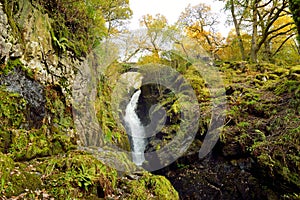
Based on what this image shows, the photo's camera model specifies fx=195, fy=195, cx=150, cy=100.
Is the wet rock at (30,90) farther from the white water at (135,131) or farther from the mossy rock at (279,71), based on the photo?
the mossy rock at (279,71)

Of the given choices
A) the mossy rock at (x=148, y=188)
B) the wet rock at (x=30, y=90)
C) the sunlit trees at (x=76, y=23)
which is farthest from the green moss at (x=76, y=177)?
the sunlit trees at (x=76, y=23)

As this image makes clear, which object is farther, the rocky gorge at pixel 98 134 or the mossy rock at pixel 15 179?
the rocky gorge at pixel 98 134

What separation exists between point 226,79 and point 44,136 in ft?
31.6

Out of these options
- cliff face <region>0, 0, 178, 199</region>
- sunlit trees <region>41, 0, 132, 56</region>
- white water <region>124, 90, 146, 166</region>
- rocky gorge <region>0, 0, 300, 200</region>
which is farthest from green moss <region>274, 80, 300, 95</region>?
sunlit trees <region>41, 0, 132, 56</region>

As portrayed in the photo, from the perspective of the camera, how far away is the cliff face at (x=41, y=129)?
266 centimetres

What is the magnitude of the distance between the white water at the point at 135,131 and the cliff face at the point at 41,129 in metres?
5.48

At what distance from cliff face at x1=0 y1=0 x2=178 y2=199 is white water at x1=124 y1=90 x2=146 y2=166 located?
548cm

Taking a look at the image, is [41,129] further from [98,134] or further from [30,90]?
[98,134]

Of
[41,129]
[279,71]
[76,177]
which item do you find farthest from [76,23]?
[279,71]

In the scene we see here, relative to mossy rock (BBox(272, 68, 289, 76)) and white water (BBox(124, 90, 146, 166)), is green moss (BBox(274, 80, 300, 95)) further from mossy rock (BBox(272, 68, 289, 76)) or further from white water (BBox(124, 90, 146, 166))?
white water (BBox(124, 90, 146, 166))

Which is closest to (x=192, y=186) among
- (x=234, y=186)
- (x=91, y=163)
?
(x=234, y=186)

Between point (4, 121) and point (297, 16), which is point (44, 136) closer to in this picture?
point (4, 121)

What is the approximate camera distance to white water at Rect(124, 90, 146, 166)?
9.98 metres

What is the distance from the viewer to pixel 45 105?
4.07m
